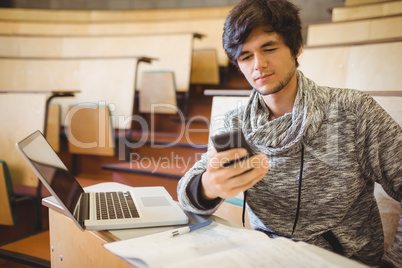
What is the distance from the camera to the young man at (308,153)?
17.8 inches

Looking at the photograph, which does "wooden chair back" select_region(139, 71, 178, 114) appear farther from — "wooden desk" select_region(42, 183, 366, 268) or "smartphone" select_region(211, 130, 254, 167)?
"smartphone" select_region(211, 130, 254, 167)

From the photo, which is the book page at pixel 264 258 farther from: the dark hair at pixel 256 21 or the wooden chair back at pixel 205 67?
the wooden chair back at pixel 205 67

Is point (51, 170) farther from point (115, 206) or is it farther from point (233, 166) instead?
point (233, 166)

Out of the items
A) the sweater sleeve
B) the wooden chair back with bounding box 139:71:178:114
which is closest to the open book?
the sweater sleeve

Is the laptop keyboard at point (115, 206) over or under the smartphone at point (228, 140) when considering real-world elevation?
under

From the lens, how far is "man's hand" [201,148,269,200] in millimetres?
339

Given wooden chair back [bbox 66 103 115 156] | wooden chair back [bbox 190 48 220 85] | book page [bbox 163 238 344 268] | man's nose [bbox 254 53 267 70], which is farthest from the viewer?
wooden chair back [bbox 190 48 220 85]

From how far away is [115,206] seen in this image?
0.44 m

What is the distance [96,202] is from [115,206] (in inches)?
1.2

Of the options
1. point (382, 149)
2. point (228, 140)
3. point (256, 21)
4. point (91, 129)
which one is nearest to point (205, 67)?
point (91, 129)

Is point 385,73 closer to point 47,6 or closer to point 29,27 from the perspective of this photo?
point 29,27

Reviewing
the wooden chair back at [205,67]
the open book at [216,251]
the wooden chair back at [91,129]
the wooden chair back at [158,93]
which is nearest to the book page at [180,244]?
the open book at [216,251]

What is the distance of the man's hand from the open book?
0.17 feet

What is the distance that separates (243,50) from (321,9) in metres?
1.90
